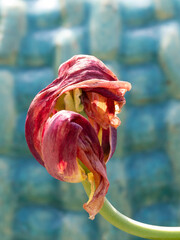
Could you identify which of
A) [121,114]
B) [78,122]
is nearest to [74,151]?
[78,122]

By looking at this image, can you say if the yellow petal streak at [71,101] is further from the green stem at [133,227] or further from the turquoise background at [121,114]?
the turquoise background at [121,114]

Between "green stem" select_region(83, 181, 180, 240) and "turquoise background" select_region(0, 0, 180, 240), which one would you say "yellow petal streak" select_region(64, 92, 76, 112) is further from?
"turquoise background" select_region(0, 0, 180, 240)

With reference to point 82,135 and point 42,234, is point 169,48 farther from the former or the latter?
point 82,135

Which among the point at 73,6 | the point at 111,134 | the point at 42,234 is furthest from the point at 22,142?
the point at 111,134

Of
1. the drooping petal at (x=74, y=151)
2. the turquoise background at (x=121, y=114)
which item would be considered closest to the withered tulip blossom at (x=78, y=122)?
the drooping petal at (x=74, y=151)

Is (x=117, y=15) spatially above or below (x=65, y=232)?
above

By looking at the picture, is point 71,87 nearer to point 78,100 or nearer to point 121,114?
point 78,100

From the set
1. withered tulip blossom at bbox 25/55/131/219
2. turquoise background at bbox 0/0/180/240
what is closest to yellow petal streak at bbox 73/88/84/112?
withered tulip blossom at bbox 25/55/131/219
